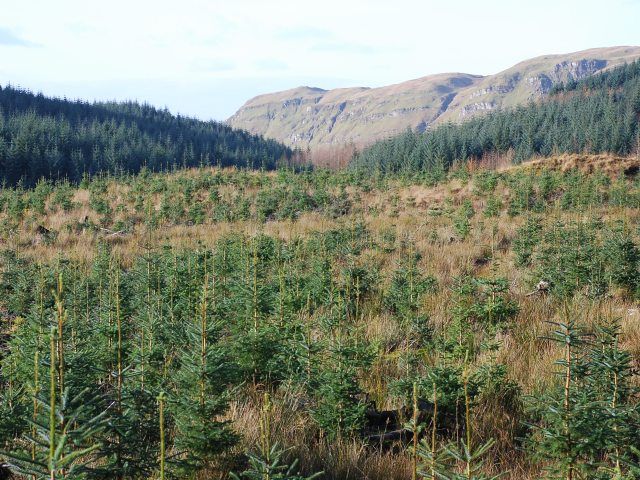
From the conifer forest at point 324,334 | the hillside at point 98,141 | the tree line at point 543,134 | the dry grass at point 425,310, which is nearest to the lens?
the conifer forest at point 324,334

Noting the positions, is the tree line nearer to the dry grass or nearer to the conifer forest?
the conifer forest

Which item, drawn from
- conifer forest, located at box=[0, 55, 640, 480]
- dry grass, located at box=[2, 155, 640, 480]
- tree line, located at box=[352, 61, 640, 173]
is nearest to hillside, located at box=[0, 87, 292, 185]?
dry grass, located at box=[2, 155, 640, 480]

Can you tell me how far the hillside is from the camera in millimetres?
49594

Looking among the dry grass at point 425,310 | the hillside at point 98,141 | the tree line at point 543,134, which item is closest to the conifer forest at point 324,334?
the dry grass at point 425,310

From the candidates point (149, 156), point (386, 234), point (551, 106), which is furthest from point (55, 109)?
point (386, 234)

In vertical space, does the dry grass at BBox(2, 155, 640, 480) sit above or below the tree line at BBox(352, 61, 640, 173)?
below

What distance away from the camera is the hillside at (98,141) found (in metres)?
49.6

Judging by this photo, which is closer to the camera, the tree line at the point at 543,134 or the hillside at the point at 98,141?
the hillside at the point at 98,141

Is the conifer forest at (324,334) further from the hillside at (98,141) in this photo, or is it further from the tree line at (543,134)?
the tree line at (543,134)

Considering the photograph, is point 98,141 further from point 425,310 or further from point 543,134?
point 425,310

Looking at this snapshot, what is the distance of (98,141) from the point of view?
2501 inches

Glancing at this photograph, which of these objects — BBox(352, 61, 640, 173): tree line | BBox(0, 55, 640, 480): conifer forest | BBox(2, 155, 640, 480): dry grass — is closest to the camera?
BBox(0, 55, 640, 480): conifer forest

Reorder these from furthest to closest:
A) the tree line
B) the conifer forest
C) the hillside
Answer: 1. the tree line
2. the hillside
3. the conifer forest

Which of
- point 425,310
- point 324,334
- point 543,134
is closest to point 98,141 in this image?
point 543,134
